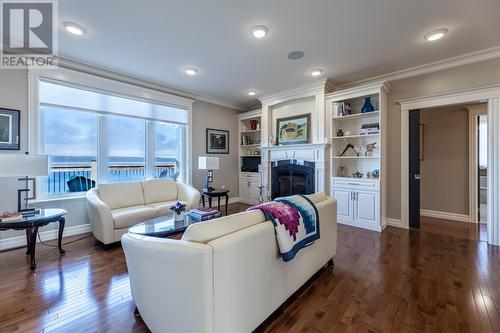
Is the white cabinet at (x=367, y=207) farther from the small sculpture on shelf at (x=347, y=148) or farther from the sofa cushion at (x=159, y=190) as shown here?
the sofa cushion at (x=159, y=190)

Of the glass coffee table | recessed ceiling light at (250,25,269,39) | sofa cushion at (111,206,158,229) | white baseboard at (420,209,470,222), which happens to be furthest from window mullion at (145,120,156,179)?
white baseboard at (420,209,470,222)

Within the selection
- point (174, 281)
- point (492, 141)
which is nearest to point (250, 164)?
point (492, 141)

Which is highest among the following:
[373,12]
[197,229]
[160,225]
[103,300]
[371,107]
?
[373,12]

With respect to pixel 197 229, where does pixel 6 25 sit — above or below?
above

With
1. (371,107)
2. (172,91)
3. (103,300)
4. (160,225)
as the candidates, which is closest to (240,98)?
(172,91)

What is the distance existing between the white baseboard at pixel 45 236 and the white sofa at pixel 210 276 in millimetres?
2784

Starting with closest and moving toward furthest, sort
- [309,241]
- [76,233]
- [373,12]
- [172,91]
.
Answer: [309,241] < [373,12] < [76,233] < [172,91]

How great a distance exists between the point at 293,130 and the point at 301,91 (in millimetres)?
811

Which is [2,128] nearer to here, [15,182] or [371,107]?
[15,182]

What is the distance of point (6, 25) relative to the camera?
8.64ft

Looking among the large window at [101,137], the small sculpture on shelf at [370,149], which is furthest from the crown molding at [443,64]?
the large window at [101,137]

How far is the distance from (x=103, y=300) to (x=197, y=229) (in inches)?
54.0

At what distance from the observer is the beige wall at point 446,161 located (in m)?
4.31

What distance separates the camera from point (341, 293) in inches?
80.7
